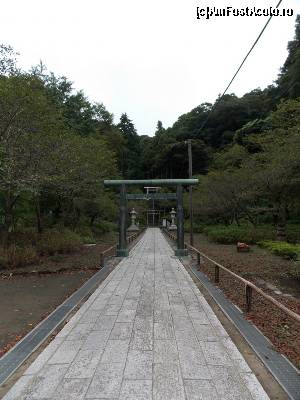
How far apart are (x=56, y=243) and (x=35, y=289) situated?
790 cm

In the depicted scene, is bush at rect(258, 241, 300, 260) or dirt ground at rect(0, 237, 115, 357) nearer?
dirt ground at rect(0, 237, 115, 357)

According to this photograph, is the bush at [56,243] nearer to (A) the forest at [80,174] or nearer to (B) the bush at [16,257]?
(A) the forest at [80,174]

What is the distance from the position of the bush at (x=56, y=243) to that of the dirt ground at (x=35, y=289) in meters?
0.76

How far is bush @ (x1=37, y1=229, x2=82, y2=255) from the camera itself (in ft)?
56.0

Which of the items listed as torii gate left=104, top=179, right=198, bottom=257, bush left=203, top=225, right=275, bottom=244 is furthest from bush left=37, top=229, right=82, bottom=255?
bush left=203, top=225, right=275, bottom=244

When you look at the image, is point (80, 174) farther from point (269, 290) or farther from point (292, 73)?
point (292, 73)

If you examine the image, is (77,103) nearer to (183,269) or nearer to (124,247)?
(124,247)

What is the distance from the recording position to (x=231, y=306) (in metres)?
7.28

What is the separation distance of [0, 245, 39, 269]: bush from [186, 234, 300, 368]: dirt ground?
614cm

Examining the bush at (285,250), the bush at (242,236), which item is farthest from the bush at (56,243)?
the bush at (285,250)

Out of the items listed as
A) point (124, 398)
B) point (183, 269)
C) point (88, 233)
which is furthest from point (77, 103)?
point (124, 398)

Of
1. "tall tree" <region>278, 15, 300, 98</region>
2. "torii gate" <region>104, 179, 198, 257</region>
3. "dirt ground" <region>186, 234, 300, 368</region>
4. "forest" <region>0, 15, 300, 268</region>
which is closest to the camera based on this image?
"dirt ground" <region>186, 234, 300, 368</region>

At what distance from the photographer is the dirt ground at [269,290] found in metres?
5.54

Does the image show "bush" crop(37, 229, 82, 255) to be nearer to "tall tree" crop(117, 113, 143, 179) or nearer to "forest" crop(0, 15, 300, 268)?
"forest" crop(0, 15, 300, 268)
